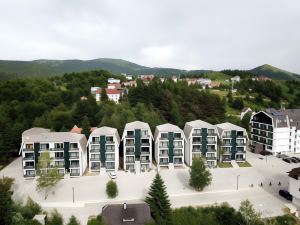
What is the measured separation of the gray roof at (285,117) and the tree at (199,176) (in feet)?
76.1

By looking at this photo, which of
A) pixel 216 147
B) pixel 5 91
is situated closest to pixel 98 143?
pixel 216 147

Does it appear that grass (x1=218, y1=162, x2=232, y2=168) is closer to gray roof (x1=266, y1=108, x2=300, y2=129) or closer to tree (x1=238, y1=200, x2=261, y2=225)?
gray roof (x1=266, y1=108, x2=300, y2=129)

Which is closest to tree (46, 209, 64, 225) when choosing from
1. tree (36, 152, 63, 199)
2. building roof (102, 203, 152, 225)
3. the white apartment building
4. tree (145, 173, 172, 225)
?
building roof (102, 203, 152, 225)

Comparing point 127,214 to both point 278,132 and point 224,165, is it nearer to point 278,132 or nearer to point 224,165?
point 224,165

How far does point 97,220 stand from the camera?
88.5 feet

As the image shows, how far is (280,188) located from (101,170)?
2575 centimetres

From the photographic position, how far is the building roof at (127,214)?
26.0m

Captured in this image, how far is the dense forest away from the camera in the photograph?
51.3 meters

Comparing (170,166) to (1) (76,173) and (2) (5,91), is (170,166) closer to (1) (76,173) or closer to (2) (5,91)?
(1) (76,173)

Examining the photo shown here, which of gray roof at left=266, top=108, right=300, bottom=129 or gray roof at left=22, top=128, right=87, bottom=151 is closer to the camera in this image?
gray roof at left=22, top=128, right=87, bottom=151

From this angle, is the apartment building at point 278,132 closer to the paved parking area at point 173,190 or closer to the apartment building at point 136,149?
the paved parking area at point 173,190

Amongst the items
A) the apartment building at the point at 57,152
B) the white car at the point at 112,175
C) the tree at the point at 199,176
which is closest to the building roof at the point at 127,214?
the tree at the point at 199,176

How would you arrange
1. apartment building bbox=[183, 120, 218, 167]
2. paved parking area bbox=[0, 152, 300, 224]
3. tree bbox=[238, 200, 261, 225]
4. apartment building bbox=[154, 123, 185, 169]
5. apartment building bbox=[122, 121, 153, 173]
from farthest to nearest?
apartment building bbox=[183, 120, 218, 167]
apartment building bbox=[154, 123, 185, 169]
apartment building bbox=[122, 121, 153, 173]
paved parking area bbox=[0, 152, 300, 224]
tree bbox=[238, 200, 261, 225]

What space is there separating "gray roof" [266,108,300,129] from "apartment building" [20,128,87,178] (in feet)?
118
